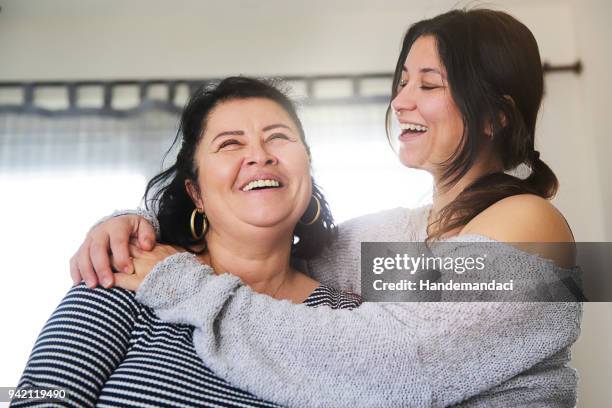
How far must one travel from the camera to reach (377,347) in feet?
1.73

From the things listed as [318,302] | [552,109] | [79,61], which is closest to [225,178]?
[318,302]

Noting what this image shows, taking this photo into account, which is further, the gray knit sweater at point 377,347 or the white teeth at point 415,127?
the white teeth at point 415,127

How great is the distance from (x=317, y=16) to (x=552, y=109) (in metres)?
0.88

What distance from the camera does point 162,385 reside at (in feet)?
1.87

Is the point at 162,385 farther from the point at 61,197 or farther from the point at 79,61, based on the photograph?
the point at 79,61

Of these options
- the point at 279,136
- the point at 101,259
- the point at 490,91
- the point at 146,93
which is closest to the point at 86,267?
the point at 101,259

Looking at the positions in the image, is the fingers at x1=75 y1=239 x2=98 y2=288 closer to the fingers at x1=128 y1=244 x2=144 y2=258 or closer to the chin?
the fingers at x1=128 y1=244 x2=144 y2=258

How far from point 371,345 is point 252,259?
28 cm

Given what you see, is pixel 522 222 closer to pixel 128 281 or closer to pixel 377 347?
pixel 377 347

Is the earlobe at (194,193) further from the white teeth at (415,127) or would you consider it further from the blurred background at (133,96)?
the blurred background at (133,96)

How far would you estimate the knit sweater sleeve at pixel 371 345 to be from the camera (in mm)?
519

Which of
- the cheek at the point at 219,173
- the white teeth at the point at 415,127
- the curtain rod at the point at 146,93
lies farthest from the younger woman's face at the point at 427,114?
the curtain rod at the point at 146,93

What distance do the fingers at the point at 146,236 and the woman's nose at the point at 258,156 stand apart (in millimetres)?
152

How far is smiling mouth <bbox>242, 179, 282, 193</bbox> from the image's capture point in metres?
0.70
